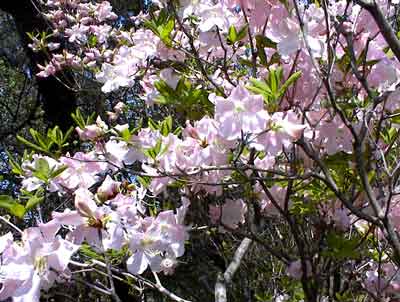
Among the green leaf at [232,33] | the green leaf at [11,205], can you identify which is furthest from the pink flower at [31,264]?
the green leaf at [232,33]

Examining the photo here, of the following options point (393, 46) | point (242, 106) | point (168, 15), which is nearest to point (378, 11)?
point (393, 46)

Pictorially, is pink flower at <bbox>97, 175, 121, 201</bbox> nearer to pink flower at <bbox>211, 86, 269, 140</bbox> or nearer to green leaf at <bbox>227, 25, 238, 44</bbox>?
pink flower at <bbox>211, 86, 269, 140</bbox>

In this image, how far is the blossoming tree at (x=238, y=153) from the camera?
4.51ft

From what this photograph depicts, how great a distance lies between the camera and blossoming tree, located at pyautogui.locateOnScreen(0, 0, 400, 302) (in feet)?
4.51

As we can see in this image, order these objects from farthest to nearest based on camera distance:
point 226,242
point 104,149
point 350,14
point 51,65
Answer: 1. point 51,65
2. point 226,242
3. point 104,149
4. point 350,14

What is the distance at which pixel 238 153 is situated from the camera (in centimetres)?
147

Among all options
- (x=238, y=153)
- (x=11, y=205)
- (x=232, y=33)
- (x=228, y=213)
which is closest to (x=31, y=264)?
(x=11, y=205)

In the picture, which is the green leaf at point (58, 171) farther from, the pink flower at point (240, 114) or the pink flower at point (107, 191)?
the pink flower at point (240, 114)

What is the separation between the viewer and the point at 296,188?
5.94ft

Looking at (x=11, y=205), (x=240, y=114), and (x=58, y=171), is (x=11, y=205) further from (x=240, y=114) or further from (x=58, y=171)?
(x=240, y=114)

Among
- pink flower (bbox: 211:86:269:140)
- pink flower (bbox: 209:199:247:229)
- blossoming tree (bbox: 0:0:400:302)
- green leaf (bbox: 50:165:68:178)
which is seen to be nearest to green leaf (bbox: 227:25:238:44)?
blossoming tree (bbox: 0:0:400:302)

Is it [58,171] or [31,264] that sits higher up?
[58,171]

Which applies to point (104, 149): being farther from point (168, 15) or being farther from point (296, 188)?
point (296, 188)

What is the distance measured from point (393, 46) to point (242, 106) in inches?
14.5
